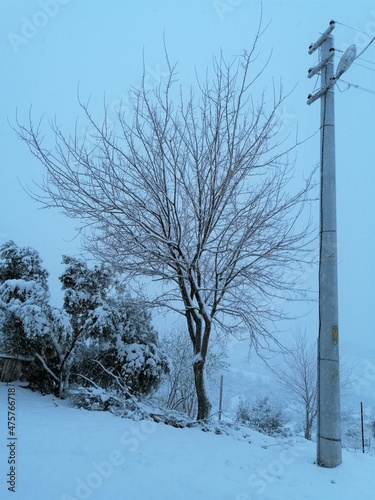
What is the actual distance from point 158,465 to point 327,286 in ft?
11.4

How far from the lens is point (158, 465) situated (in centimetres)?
412

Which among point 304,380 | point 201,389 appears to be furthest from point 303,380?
point 201,389

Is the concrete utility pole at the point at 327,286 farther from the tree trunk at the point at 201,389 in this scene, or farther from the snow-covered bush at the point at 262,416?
the snow-covered bush at the point at 262,416

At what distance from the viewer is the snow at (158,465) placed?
11.2 feet

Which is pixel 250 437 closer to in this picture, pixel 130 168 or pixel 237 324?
pixel 237 324

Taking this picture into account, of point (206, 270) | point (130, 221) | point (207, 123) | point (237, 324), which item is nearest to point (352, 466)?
point (237, 324)

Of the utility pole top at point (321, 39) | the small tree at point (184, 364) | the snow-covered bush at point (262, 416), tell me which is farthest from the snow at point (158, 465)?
the small tree at point (184, 364)

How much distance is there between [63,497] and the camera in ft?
10.2

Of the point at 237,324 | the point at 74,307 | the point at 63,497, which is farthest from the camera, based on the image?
the point at 74,307

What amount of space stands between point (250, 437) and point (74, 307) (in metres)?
5.32

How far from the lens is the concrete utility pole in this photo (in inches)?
186

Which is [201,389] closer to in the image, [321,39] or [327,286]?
[327,286]

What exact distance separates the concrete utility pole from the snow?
0.39m

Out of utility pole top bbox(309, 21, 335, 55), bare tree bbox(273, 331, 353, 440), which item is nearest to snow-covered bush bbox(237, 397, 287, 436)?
bare tree bbox(273, 331, 353, 440)
